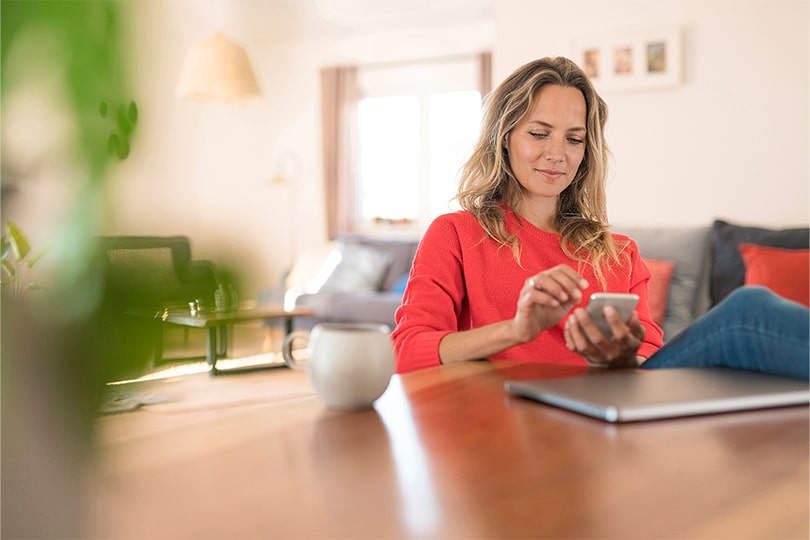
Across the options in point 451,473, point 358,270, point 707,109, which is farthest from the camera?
point 358,270

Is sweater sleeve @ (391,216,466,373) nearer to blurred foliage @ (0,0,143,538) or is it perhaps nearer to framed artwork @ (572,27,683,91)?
blurred foliage @ (0,0,143,538)

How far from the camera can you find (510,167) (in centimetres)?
196

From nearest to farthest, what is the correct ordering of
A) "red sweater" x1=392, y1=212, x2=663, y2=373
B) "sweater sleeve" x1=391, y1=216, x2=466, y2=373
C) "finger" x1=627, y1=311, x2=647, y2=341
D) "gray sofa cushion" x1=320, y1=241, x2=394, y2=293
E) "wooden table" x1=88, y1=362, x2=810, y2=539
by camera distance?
1. "wooden table" x1=88, y1=362, x2=810, y2=539
2. "finger" x1=627, y1=311, x2=647, y2=341
3. "sweater sleeve" x1=391, y1=216, x2=466, y2=373
4. "red sweater" x1=392, y1=212, x2=663, y2=373
5. "gray sofa cushion" x1=320, y1=241, x2=394, y2=293

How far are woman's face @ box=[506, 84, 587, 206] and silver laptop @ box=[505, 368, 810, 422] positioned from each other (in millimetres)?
902

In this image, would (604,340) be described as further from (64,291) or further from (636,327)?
(64,291)

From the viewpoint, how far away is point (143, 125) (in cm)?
25

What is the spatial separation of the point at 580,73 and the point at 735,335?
1089 millimetres

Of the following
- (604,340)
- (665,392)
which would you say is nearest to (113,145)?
(665,392)

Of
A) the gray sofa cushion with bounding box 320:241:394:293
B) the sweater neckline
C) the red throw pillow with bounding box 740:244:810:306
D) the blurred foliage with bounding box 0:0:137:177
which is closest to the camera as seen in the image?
the blurred foliage with bounding box 0:0:137:177

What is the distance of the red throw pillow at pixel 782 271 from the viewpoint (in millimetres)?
3535

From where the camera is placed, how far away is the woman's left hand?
115cm

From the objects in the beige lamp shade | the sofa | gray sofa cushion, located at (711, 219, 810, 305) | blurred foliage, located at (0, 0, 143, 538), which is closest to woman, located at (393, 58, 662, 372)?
the beige lamp shade

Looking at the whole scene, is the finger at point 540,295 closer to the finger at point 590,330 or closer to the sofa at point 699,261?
the finger at point 590,330

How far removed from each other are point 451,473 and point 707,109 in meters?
4.05
